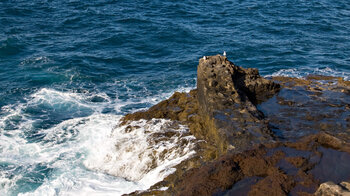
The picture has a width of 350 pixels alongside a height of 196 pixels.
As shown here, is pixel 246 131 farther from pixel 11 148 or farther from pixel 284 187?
pixel 11 148

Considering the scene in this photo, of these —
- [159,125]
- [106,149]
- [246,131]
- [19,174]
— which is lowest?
[19,174]

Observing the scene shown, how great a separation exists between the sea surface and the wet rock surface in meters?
1.06

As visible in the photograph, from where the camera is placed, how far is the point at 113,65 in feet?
76.2

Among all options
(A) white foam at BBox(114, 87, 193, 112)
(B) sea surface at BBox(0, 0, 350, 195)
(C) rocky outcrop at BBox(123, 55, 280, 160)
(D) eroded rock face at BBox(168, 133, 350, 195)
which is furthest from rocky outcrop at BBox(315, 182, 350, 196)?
(A) white foam at BBox(114, 87, 193, 112)

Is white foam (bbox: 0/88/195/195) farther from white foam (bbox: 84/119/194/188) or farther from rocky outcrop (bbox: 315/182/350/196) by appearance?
rocky outcrop (bbox: 315/182/350/196)

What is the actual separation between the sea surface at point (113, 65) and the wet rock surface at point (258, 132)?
1.06m

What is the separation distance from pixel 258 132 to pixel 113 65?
14720mm

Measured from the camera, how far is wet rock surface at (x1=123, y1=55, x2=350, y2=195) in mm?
8336

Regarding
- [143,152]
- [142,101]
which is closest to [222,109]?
[143,152]

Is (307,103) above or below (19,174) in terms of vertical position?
above

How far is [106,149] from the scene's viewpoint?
13711 millimetres

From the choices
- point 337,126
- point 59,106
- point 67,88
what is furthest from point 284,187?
point 67,88

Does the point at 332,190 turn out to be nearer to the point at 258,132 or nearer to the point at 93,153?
the point at 258,132

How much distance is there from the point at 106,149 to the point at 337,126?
318 inches
